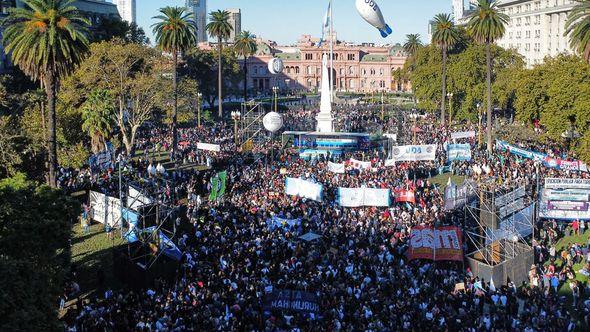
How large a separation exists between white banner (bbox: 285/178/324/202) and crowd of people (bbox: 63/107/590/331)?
50cm

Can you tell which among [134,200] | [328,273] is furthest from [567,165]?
[134,200]

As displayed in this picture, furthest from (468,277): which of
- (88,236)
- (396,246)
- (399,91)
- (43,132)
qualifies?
(399,91)

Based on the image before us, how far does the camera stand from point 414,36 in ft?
319

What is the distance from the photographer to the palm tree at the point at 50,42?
31641 millimetres

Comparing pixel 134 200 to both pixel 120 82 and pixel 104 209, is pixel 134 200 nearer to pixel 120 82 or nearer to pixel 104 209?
pixel 104 209

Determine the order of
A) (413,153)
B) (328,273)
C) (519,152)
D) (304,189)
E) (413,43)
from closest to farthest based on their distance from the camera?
(328,273) → (304,189) → (413,153) → (519,152) → (413,43)

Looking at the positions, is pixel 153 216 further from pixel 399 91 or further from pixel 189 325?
pixel 399 91

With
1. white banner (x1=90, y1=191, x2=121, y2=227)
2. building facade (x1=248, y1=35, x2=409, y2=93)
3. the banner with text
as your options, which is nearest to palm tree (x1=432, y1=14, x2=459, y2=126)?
the banner with text

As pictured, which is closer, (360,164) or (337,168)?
(337,168)

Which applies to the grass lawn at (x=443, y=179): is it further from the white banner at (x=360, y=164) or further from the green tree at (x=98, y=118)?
the green tree at (x=98, y=118)

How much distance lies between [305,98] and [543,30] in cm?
4972

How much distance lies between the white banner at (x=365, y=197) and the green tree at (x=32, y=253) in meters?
15.7

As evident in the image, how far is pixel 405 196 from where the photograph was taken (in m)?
35.5

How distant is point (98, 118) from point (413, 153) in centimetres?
2312
